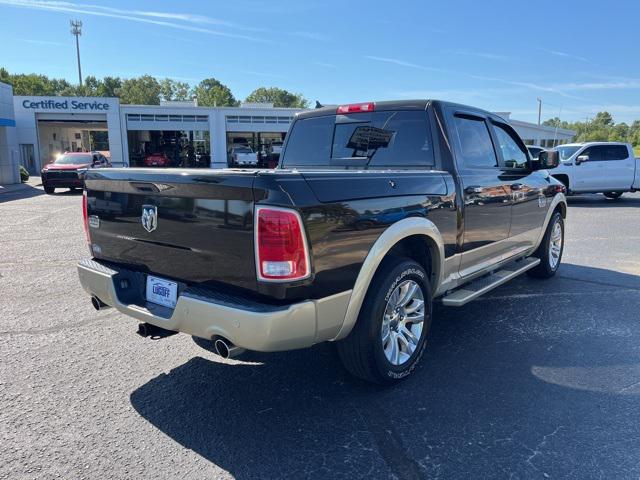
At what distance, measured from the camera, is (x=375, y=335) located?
316 cm

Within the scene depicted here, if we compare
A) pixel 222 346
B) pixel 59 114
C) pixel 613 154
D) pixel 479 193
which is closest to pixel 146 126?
pixel 59 114

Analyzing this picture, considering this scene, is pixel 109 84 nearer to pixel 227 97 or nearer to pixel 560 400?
pixel 227 97

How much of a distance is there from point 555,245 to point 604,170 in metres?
12.0

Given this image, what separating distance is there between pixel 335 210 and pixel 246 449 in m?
1.46

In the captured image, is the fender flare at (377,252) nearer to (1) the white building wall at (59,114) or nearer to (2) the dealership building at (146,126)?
(2) the dealership building at (146,126)

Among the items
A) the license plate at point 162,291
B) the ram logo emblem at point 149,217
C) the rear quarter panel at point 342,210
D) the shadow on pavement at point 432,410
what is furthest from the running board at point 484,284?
the ram logo emblem at point 149,217

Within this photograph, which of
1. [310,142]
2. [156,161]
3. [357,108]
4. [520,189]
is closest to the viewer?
[357,108]

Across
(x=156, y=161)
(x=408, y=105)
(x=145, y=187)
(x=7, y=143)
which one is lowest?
(x=145, y=187)

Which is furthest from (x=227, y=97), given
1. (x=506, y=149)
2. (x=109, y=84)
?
(x=506, y=149)

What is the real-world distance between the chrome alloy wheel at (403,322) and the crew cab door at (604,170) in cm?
1493

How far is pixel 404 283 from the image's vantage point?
3.42 meters

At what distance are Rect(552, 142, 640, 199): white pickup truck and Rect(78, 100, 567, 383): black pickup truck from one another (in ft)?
42.9

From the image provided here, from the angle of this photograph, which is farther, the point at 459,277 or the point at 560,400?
the point at 459,277

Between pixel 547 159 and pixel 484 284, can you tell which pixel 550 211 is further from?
pixel 484 284
